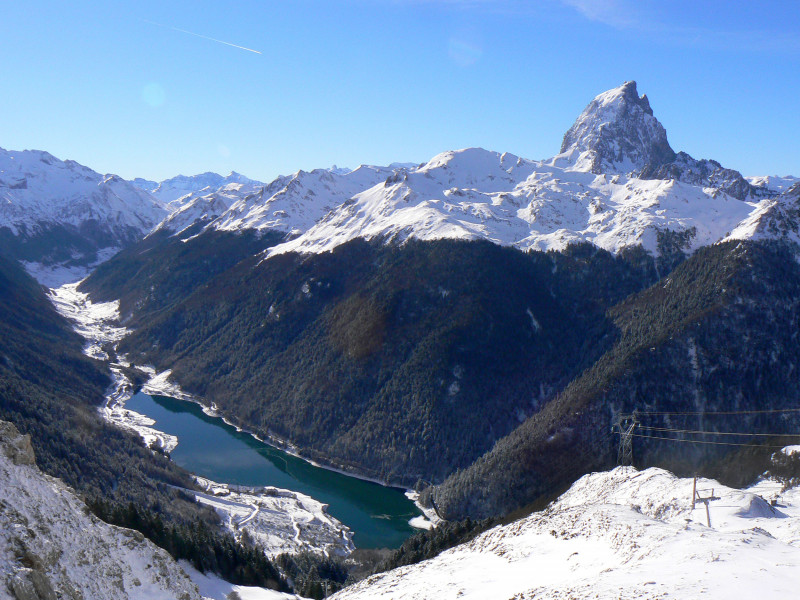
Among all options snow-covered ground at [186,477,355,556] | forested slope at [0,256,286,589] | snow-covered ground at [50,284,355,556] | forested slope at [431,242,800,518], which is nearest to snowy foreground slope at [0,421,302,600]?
forested slope at [0,256,286,589]

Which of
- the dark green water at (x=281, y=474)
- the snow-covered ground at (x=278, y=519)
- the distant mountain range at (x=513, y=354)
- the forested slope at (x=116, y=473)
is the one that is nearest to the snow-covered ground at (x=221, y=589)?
the forested slope at (x=116, y=473)

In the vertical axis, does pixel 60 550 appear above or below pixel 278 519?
above

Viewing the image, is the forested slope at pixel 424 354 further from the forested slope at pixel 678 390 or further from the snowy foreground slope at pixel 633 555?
the snowy foreground slope at pixel 633 555

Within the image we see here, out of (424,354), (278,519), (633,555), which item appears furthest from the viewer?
(424,354)

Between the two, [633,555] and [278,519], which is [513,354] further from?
[633,555]

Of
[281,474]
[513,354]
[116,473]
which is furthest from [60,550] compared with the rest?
[513,354]

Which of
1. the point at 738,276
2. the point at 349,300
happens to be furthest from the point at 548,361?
the point at 349,300

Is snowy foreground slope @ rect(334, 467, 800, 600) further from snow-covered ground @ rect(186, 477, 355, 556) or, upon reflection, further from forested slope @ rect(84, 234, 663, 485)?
forested slope @ rect(84, 234, 663, 485)

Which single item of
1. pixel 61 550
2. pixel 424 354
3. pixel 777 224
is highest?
pixel 777 224
